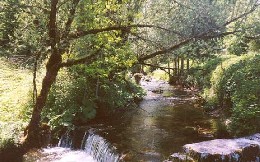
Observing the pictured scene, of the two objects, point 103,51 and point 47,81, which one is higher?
point 103,51

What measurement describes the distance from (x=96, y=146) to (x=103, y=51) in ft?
15.6

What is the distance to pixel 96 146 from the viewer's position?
13.9m

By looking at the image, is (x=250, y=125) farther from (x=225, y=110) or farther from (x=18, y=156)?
(x=18, y=156)

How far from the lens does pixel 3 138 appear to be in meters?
11.8

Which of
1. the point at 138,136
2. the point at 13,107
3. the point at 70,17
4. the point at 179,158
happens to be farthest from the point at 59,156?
the point at 70,17

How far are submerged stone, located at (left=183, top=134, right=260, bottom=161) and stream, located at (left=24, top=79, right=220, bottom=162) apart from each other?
1420 millimetres

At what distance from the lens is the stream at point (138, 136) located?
12.8 meters

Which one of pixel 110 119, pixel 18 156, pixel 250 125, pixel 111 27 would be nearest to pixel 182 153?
pixel 250 125

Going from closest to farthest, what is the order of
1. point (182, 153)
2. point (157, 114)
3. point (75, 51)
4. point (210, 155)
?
1. point (210, 155)
2. point (182, 153)
3. point (75, 51)
4. point (157, 114)

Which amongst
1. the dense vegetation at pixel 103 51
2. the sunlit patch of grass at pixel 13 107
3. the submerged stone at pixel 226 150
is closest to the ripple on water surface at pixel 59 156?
the dense vegetation at pixel 103 51

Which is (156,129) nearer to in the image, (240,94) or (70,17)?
Result: (240,94)

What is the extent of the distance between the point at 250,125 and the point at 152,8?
6819 millimetres

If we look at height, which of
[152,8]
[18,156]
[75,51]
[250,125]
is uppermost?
[152,8]

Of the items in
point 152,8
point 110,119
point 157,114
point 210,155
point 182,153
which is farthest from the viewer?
point 157,114
